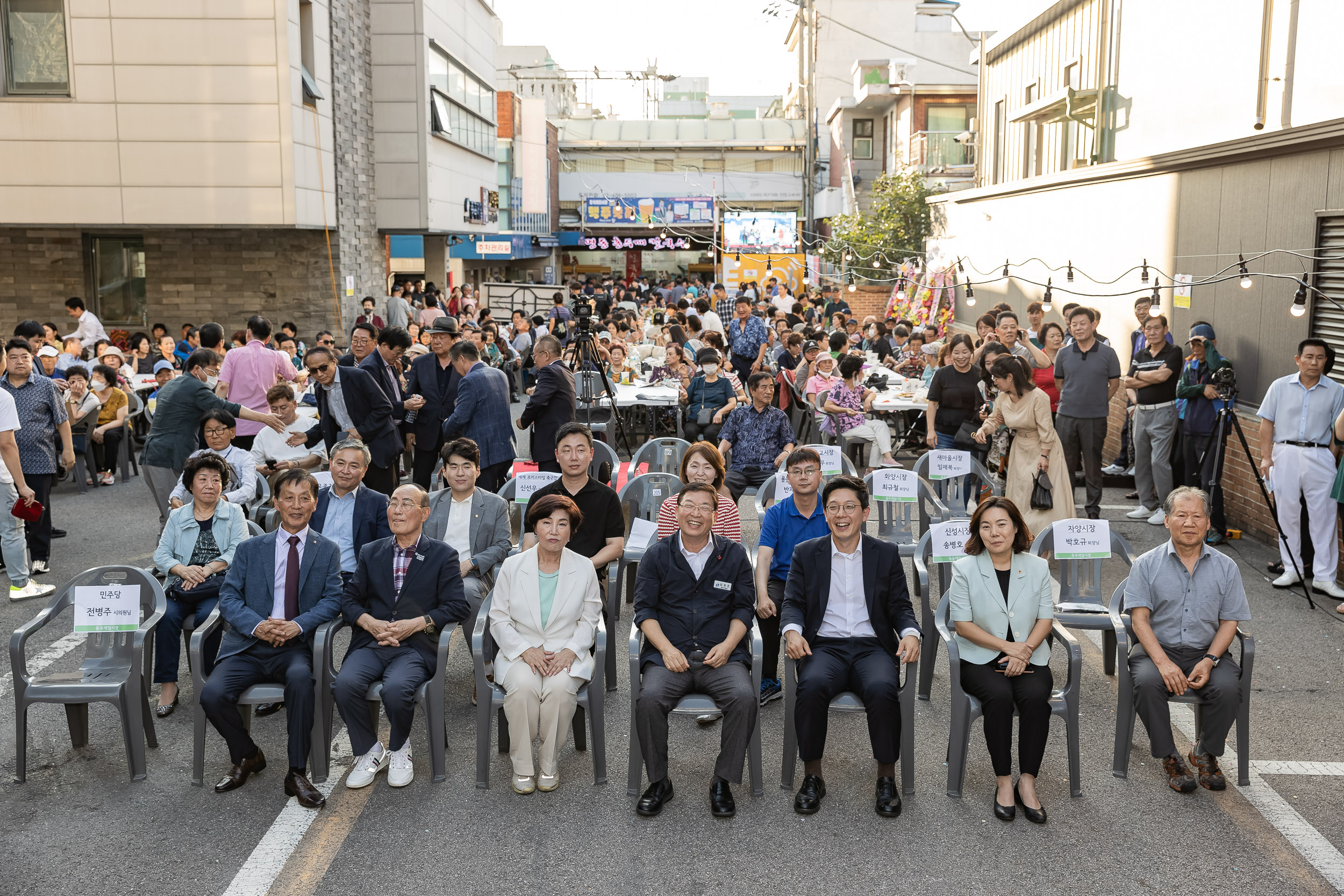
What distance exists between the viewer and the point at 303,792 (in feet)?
16.1

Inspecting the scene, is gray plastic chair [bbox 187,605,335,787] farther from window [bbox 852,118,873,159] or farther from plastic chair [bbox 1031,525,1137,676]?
window [bbox 852,118,873,159]

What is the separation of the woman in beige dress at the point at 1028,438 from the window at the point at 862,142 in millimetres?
36045

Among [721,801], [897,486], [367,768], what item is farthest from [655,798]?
[897,486]

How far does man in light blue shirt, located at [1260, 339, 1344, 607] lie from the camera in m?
7.87

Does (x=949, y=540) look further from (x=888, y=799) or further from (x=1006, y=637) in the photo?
(x=888, y=799)

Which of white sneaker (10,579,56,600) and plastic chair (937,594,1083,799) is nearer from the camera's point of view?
plastic chair (937,594,1083,799)

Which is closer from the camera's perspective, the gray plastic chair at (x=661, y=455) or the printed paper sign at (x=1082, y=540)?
the printed paper sign at (x=1082, y=540)

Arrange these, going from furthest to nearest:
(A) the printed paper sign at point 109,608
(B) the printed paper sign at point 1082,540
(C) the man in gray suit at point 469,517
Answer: (C) the man in gray suit at point 469,517
(B) the printed paper sign at point 1082,540
(A) the printed paper sign at point 109,608

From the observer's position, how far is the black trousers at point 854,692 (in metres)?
4.93

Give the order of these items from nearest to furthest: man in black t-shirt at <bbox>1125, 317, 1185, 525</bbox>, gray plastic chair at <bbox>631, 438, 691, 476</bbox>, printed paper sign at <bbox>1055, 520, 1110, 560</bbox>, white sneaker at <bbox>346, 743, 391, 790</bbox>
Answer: white sneaker at <bbox>346, 743, 391, 790</bbox> < printed paper sign at <bbox>1055, 520, 1110, 560</bbox> < gray plastic chair at <bbox>631, 438, 691, 476</bbox> < man in black t-shirt at <bbox>1125, 317, 1185, 525</bbox>

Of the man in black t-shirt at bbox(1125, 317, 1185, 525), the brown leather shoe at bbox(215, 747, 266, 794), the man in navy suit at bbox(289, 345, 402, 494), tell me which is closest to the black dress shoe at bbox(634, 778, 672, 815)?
the brown leather shoe at bbox(215, 747, 266, 794)

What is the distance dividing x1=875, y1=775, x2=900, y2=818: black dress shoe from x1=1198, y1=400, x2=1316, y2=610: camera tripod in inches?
170

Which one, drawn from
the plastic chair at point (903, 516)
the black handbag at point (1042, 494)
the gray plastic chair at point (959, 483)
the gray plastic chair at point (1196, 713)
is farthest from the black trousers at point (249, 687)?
the black handbag at point (1042, 494)

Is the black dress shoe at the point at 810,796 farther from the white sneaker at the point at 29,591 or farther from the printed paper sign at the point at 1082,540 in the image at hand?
the white sneaker at the point at 29,591
